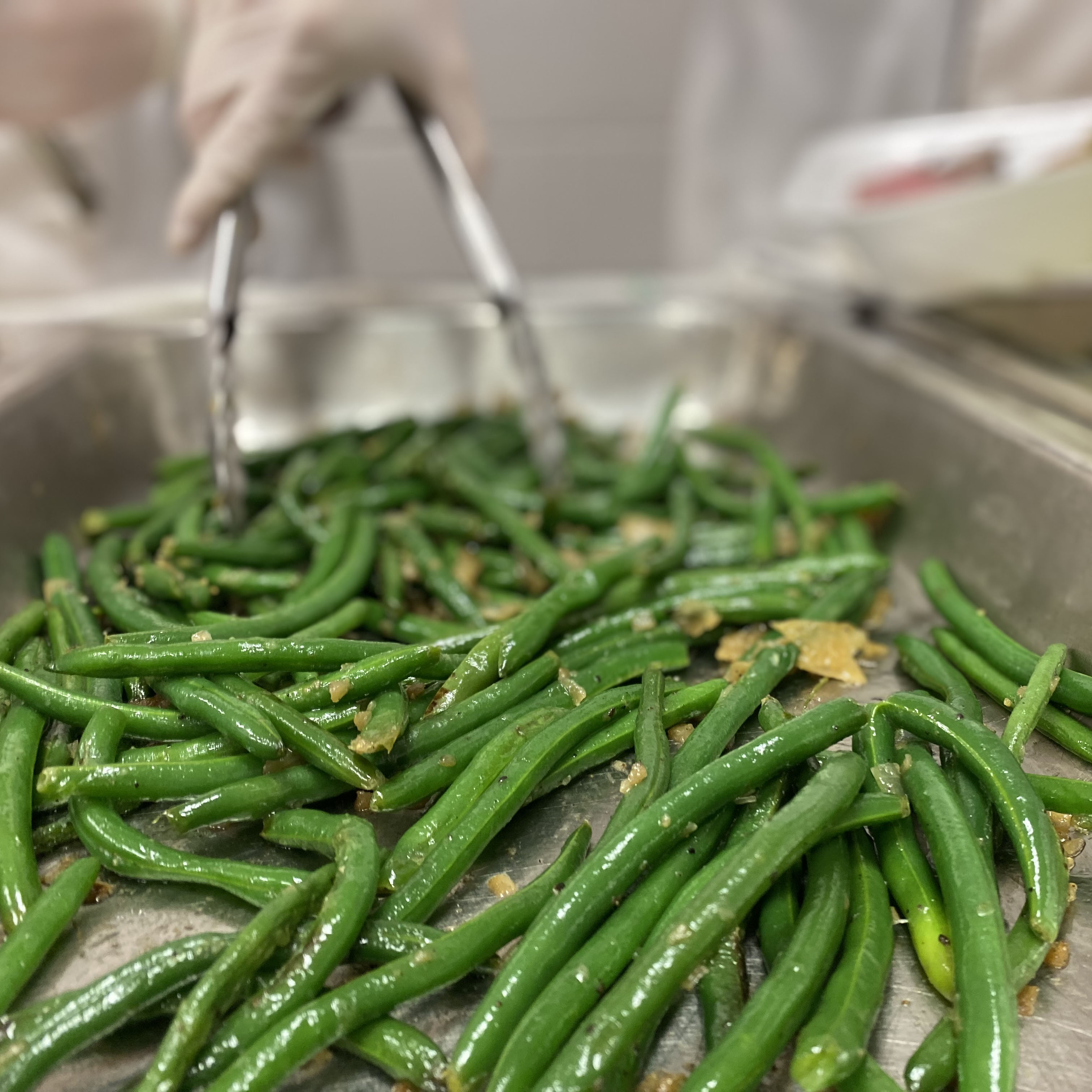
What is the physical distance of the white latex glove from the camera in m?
3.29

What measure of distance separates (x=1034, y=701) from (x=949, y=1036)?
2.41 ft

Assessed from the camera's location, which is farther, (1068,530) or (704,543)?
(704,543)

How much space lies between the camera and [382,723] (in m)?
1.50

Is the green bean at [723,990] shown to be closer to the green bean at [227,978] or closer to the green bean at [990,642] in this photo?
the green bean at [227,978]

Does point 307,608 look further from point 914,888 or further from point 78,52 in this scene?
point 78,52

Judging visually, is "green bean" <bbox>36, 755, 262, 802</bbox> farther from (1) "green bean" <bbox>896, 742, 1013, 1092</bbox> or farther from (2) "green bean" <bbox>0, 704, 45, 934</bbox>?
(1) "green bean" <bbox>896, 742, 1013, 1092</bbox>

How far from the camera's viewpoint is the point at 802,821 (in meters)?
1.29

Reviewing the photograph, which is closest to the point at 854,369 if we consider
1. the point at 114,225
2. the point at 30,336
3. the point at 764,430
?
the point at 764,430

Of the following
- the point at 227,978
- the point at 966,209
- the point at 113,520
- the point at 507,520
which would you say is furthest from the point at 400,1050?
the point at 966,209

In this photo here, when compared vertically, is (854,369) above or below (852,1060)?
above

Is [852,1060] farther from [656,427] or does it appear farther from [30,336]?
[30,336]

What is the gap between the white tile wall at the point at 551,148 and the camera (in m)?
5.98

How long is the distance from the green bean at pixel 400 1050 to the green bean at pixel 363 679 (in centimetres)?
60

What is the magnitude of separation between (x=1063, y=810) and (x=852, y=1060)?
0.71 m
